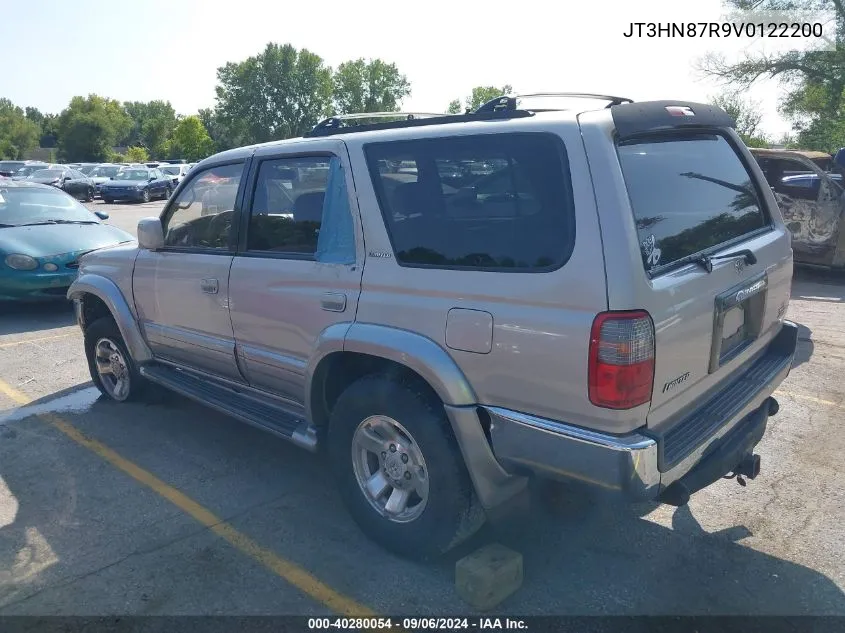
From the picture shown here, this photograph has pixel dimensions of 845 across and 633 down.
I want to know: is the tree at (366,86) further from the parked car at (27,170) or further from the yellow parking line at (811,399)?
the yellow parking line at (811,399)

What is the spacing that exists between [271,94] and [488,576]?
8375cm

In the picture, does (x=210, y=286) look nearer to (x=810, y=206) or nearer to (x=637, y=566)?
(x=637, y=566)

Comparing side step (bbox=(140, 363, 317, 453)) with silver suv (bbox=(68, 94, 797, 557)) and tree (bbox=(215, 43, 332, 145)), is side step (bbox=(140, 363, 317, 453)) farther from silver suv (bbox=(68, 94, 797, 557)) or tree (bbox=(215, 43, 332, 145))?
tree (bbox=(215, 43, 332, 145))

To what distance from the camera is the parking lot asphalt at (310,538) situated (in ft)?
10.2

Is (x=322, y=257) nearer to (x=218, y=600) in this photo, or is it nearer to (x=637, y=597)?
(x=218, y=600)

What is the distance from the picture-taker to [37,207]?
376 inches

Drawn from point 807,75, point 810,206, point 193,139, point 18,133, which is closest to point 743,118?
point 807,75

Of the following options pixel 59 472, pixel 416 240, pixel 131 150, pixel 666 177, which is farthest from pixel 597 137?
pixel 131 150

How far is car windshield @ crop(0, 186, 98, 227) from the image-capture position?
923 centimetres

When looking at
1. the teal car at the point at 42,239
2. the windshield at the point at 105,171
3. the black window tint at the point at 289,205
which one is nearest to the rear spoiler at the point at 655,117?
the black window tint at the point at 289,205

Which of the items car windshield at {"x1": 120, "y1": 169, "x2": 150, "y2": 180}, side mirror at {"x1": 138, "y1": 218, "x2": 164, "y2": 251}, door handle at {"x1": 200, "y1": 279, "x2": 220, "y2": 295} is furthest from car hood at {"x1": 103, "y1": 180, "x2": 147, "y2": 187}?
door handle at {"x1": 200, "y1": 279, "x2": 220, "y2": 295}

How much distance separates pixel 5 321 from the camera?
8664 millimetres

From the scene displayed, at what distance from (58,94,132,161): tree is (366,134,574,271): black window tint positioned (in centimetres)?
8399

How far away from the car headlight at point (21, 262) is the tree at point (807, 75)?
26.7 m
